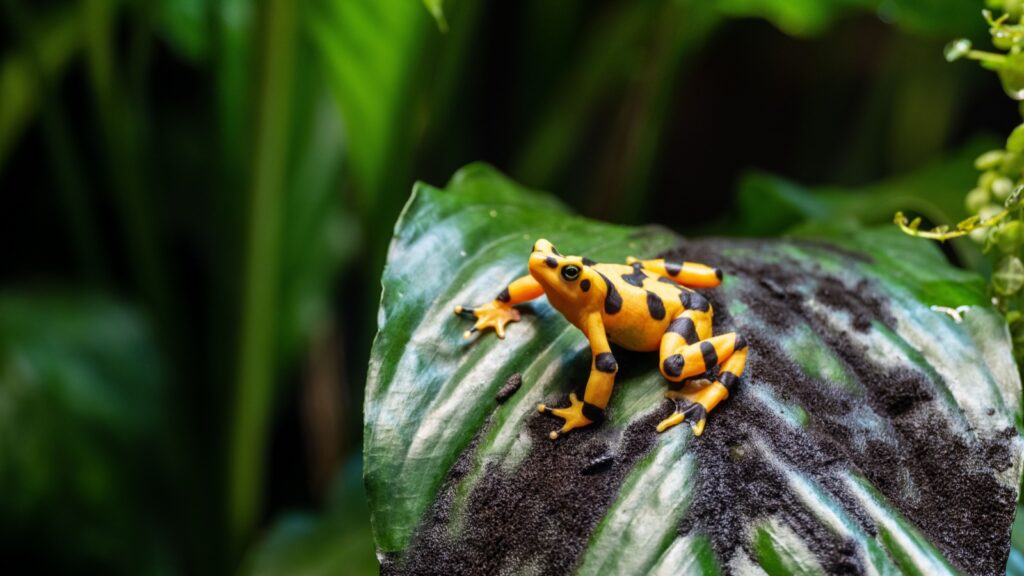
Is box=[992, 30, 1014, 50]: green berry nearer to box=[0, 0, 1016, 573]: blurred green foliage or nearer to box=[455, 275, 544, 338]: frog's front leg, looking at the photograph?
box=[0, 0, 1016, 573]: blurred green foliage

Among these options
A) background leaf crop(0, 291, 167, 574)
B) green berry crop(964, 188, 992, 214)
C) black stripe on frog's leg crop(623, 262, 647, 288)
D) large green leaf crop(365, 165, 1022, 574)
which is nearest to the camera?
large green leaf crop(365, 165, 1022, 574)

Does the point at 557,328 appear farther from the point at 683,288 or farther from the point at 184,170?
the point at 184,170

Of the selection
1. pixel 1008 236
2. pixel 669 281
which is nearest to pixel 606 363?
pixel 669 281

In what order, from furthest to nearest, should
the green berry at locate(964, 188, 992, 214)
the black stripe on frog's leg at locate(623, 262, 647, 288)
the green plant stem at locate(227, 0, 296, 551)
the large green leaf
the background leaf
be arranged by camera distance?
the background leaf
the green plant stem at locate(227, 0, 296, 551)
the green berry at locate(964, 188, 992, 214)
the black stripe on frog's leg at locate(623, 262, 647, 288)
the large green leaf

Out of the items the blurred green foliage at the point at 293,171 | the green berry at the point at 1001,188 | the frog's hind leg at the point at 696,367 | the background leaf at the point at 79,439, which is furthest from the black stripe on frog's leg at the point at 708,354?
the background leaf at the point at 79,439

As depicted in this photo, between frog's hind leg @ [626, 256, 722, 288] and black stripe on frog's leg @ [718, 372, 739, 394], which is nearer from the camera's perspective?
black stripe on frog's leg @ [718, 372, 739, 394]

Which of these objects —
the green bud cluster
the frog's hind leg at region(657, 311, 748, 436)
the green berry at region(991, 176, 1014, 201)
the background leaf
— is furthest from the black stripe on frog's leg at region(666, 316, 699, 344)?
the background leaf

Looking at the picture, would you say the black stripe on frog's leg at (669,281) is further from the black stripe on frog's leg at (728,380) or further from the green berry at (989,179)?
the green berry at (989,179)
